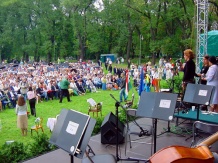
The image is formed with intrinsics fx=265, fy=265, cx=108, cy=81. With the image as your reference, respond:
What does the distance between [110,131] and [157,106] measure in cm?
170

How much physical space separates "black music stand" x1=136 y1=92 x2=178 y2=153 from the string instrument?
194cm

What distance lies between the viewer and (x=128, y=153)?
200 inches

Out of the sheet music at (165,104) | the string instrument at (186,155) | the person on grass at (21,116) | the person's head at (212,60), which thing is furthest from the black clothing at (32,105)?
the string instrument at (186,155)

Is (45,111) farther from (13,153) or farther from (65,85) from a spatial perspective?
(13,153)

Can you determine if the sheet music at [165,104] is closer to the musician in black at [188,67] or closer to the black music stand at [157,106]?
the black music stand at [157,106]

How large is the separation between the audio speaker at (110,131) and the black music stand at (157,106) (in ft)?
4.22

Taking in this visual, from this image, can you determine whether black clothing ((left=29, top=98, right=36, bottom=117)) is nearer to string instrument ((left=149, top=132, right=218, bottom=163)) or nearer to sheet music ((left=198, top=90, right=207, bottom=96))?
sheet music ((left=198, top=90, right=207, bottom=96))

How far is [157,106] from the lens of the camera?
4.12 m

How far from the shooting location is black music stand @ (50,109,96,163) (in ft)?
9.12

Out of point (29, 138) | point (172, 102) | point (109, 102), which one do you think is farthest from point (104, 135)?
point (109, 102)

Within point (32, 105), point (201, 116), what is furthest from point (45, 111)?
point (201, 116)

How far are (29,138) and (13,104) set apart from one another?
6116 millimetres

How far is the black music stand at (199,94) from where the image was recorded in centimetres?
502

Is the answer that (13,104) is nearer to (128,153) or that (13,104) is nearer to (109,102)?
(109,102)
